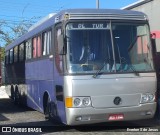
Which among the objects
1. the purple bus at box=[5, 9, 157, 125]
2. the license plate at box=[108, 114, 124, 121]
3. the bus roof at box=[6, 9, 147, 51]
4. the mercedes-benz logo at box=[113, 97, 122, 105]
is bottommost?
the license plate at box=[108, 114, 124, 121]

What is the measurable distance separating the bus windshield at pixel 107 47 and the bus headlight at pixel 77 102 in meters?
0.65

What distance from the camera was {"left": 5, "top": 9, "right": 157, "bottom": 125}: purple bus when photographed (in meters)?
9.64

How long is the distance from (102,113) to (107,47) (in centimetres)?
163

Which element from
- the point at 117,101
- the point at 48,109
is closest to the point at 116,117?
the point at 117,101

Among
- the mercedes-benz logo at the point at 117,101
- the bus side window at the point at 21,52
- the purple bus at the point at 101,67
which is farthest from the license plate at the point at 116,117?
the bus side window at the point at 21,52

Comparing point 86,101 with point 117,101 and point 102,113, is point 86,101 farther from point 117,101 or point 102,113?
point 117,101

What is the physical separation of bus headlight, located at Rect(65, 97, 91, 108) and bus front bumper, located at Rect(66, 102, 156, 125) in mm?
94

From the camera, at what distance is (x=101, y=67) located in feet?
32.2

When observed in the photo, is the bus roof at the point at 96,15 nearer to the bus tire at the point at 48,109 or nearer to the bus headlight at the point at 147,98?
the bus headlight at the point at 147,98

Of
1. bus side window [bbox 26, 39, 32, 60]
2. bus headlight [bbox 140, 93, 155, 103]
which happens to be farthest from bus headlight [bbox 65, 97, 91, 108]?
bus side window [bbox 26, 39, 32, 60]

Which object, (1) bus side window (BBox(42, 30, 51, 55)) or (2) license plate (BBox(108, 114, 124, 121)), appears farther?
(1) bus side window (BBox(42, 30, 51, 55))

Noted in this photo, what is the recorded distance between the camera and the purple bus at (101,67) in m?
9.64

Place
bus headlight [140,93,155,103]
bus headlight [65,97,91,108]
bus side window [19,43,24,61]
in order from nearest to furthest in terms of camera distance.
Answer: bus headlight [65,97,91,108], bus headlight [140,93,155,103], bus side window [19,43,24,61]

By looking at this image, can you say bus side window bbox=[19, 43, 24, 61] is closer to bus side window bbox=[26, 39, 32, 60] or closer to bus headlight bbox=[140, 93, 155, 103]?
bus side window bbox=[26, 39, 32, 60]
